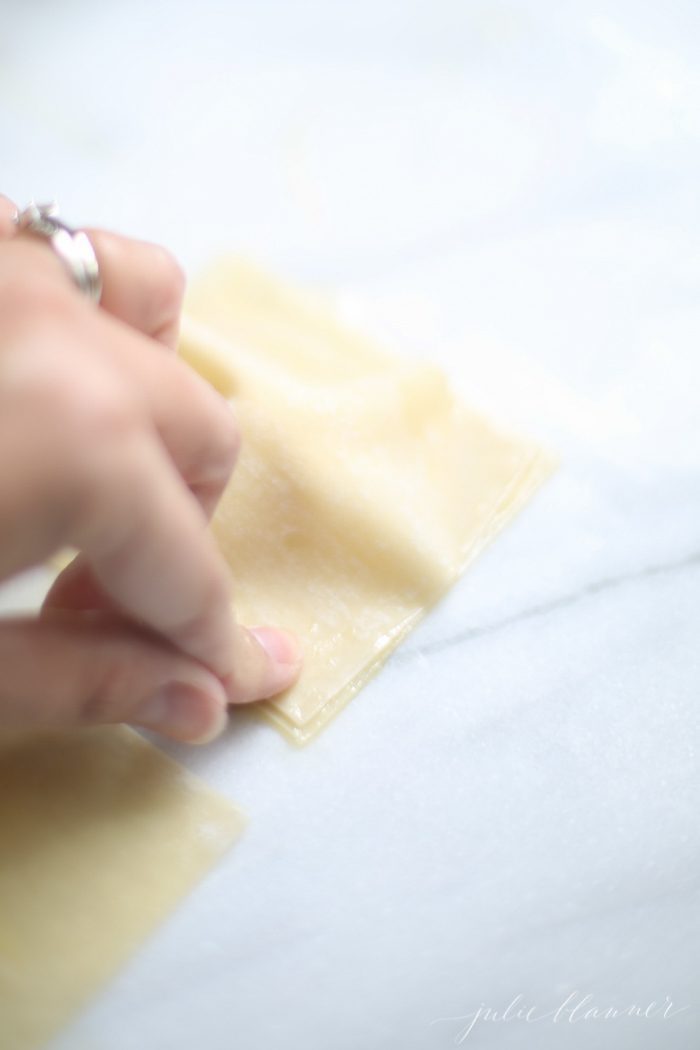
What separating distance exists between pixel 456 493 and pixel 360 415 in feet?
0.27

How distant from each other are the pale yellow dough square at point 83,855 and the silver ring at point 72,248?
257 millimetres

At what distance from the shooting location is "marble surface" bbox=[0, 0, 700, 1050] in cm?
55

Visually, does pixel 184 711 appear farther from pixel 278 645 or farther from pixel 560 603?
pixel 560 603

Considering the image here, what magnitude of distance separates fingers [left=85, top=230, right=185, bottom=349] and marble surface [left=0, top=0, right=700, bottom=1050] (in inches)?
8.3

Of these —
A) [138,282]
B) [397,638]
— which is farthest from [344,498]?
[138,282]

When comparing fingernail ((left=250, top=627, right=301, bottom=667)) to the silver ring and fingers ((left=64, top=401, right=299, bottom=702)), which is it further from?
the silver ring

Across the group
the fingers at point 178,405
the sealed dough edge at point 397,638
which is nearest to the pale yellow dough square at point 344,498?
the sealed dough edge at point 397,638

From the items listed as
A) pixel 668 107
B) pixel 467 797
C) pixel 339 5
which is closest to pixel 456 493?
pixel 467 797

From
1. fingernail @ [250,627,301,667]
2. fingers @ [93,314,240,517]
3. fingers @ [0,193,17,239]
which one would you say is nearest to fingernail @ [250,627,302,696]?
fingernail @ [250,627,301,667]

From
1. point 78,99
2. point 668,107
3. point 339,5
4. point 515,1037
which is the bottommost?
point 515,1037

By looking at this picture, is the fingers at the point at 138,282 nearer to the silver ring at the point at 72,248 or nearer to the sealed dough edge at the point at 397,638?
the silver ring at the point at 72,248

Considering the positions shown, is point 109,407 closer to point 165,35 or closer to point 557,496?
point 557,496

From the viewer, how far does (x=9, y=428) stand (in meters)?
0.37

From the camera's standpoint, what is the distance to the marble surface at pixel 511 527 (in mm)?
546
